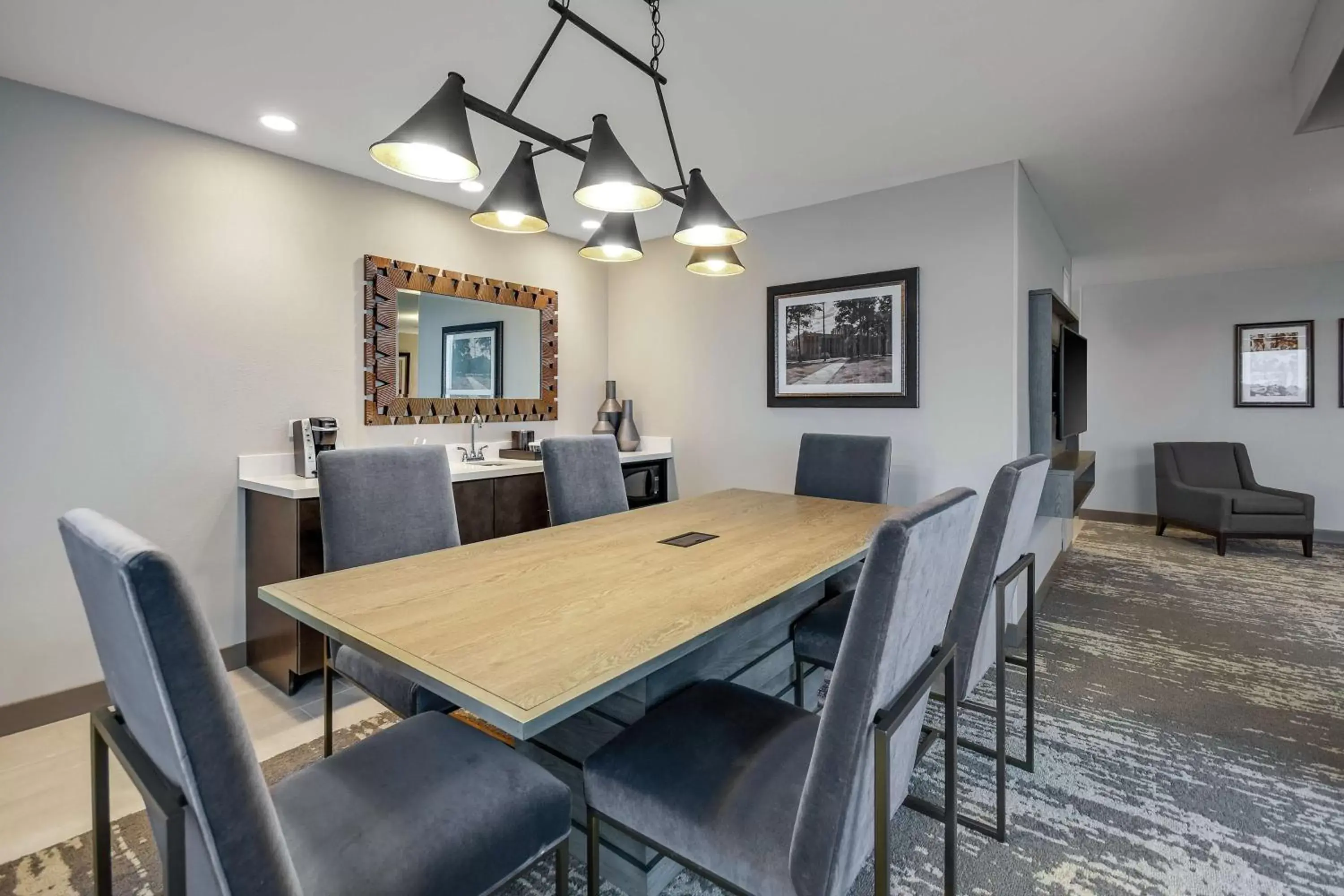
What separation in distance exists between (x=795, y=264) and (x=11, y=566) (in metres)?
3.90

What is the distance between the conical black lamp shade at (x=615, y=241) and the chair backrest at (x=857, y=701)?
164cm

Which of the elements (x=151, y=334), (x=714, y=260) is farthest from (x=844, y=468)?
(x=151, y=334)

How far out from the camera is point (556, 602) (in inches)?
55.1

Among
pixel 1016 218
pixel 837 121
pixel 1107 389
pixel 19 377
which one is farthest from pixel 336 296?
pixel 1107 389

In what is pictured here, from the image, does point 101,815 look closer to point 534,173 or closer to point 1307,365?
point 534,173

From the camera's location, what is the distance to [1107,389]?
6.22 meters

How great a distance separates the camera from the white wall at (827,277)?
3.16 meters

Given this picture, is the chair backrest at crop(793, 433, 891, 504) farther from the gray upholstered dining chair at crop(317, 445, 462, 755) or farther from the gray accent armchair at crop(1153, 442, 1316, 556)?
the gray accent armchair at crop(1153, 442, 1316, 556)

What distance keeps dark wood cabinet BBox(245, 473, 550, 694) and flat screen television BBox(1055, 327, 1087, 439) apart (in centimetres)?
315

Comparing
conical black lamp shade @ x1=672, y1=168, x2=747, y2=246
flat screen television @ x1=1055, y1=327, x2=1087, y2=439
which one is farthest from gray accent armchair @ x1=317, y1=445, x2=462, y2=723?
flat screen television @ x1=1055, y1=327, x2=1087, y2=439

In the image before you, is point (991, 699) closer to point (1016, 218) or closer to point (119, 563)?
point (1016, 218)

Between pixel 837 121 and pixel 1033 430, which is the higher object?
pixel 837 121

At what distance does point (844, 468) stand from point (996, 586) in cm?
145

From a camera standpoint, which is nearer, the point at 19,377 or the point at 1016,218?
the point at 19,377
